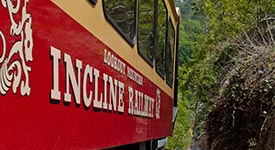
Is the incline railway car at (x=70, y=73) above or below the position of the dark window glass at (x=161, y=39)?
below

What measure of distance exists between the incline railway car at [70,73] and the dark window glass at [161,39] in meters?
1.33

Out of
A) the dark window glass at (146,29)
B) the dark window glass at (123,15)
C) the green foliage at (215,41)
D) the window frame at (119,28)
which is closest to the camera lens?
the window frame at (119,28)

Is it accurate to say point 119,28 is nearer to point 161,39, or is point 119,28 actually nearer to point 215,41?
point 161,39

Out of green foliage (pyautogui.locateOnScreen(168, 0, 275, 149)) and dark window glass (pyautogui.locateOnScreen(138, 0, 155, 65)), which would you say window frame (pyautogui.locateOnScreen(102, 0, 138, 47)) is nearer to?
dark window glass (pyautogui.locateOnScreen(138, 0, 155, 65))

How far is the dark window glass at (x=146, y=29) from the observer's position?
4.72 metres

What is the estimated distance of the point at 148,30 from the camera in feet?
17.2

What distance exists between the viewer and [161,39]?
6.54m

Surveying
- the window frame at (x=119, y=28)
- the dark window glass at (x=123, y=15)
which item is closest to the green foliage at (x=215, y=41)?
the window frame at (x=119, y=28)

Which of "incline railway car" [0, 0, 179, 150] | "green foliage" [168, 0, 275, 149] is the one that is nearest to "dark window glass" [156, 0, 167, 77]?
"incline railway car" [0, 0, 179, 150]

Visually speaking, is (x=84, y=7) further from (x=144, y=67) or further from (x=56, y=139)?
(x=144, y=67)

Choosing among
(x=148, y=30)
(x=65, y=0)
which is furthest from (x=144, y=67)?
(x=65, y=0)

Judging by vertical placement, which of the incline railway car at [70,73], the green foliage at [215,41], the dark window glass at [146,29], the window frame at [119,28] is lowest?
the incline railway car at [70,73]

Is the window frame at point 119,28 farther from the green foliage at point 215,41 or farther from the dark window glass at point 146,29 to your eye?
the green foliage at point 215,41

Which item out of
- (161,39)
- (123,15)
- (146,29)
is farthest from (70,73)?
(161,39)
